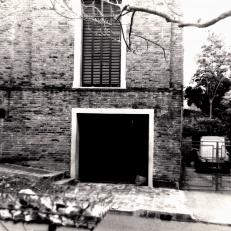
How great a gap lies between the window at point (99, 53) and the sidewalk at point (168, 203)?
3.63 m

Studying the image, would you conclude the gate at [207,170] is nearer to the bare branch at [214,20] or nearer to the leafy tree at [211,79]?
the bare branch at [214,20]

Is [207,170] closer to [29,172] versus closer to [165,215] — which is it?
[165,215]

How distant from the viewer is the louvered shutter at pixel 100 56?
39.5 feet

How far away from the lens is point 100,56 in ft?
39.9

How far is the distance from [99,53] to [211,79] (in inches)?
641

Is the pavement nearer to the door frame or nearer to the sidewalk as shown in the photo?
the sidewalk

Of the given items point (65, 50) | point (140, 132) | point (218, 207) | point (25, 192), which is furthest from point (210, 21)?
point (140, 132)

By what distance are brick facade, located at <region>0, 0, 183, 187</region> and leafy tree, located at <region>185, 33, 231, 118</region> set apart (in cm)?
1415

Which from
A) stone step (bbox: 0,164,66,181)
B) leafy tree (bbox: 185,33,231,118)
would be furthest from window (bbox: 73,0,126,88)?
leafy tree (bbox: 185,33,231,118)

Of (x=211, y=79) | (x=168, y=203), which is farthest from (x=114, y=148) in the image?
(x=211, y=79)

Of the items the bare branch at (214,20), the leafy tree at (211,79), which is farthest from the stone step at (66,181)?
the leafy tree at (211,79)

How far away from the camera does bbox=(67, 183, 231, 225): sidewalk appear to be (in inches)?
313

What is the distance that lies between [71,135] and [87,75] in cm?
218

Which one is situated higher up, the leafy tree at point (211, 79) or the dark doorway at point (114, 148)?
the leafy tree at point (211, 79)
